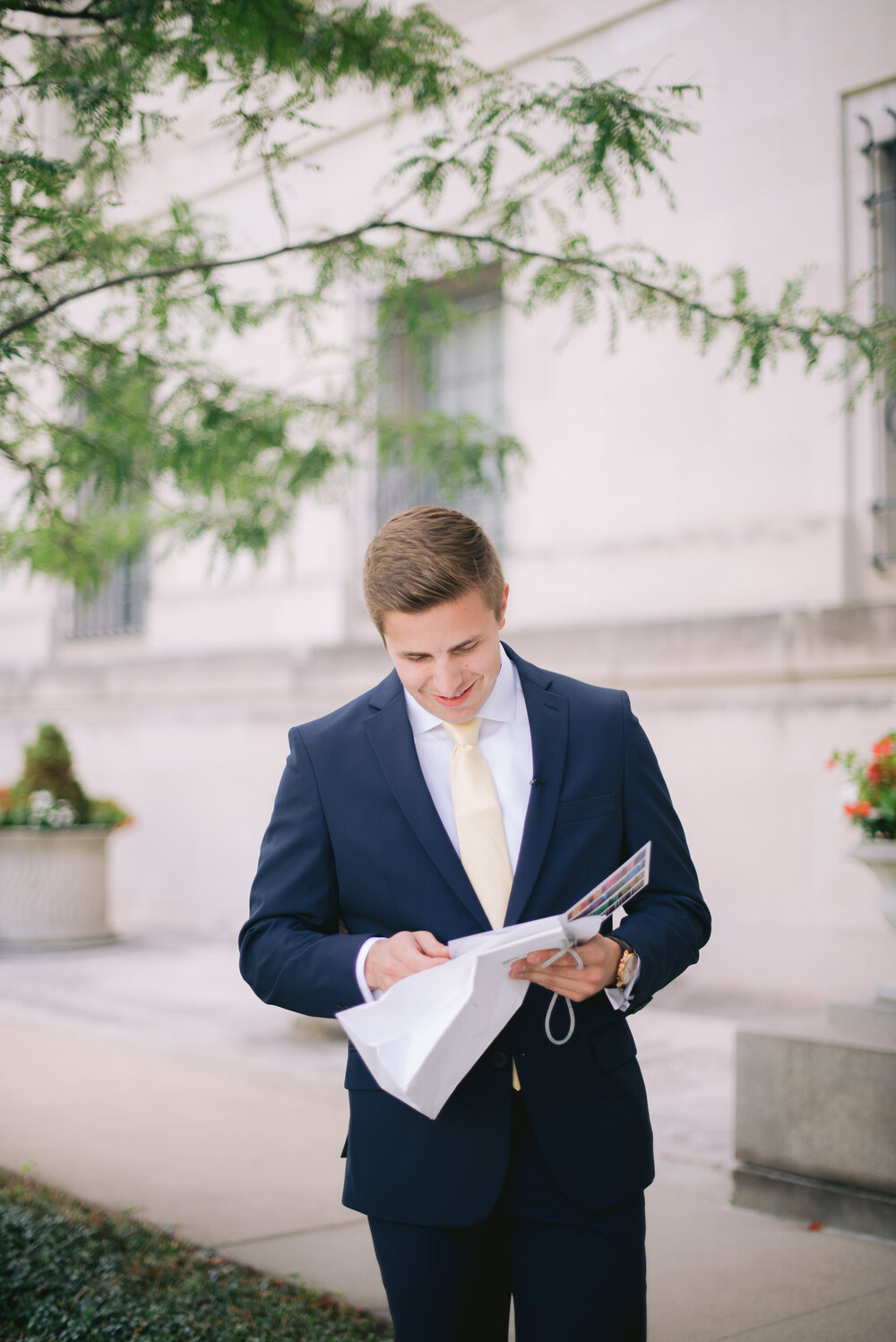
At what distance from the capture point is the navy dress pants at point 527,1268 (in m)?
2.04

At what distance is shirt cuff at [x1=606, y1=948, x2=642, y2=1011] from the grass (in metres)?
2.04

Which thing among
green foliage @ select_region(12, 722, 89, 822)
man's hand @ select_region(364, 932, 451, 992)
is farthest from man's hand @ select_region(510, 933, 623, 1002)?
green foliage @ select_region(12, 722, 89, 822)

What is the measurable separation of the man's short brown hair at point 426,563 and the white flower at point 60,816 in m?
10.0

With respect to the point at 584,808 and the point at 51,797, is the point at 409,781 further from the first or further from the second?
the point at 51,797

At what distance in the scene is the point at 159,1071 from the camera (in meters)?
7.03

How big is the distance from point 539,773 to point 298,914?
50 cm

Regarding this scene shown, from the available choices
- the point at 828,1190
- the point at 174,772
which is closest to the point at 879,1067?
the point at 828,1190

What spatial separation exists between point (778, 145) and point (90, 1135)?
7.68m

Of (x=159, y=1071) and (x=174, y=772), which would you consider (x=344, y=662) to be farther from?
(x=159, y=1071)

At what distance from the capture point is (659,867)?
2264 mm

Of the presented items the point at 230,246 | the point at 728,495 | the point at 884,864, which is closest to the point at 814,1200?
the point at 884,864

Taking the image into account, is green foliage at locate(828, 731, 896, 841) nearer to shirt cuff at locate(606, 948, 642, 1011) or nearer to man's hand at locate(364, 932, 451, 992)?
shirt cuff at locate(606, 948, 642, 1011)

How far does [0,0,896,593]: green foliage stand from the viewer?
3.69m

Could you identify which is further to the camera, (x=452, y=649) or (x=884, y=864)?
(x=884, y=864)
